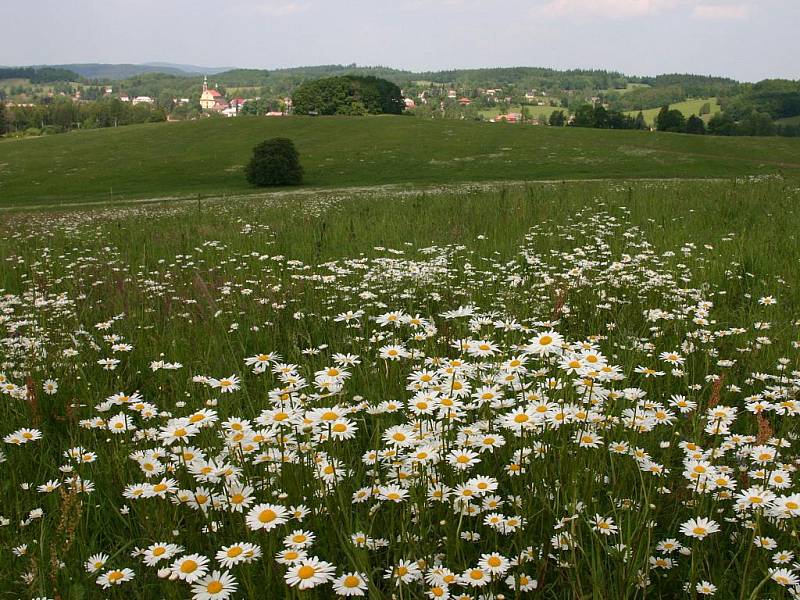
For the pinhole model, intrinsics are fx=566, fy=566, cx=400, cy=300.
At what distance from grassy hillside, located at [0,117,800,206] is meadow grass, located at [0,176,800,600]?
40286 mm

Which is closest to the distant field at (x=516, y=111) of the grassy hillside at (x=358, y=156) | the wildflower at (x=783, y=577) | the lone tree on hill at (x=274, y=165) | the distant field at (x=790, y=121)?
the distant field at (x=790, y=121)

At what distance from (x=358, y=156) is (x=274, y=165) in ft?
50.5

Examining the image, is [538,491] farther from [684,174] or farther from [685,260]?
[684,174]

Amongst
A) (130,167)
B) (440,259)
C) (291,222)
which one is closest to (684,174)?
(291,222)

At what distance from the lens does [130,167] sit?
59.7 meters

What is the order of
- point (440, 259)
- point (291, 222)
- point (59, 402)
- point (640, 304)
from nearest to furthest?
point (59, 402) → point (640, 304) → point (440, 259) → point (291, 222)

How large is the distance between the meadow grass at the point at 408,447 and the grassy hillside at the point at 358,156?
40.3m

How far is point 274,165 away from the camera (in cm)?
4800

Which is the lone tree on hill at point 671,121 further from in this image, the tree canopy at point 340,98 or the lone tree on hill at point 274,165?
Result: the lone tree on hill at point 274,165

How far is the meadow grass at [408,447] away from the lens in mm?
1989


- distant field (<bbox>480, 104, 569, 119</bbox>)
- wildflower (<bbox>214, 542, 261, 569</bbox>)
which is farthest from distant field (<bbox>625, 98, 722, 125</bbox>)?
wildflower (<bbox>214, 542, 261, 569</bbox>)

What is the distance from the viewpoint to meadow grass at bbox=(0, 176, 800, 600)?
78.3 inches

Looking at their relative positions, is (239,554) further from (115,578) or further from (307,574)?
(115,578)

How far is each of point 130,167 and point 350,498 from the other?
6553 cm
